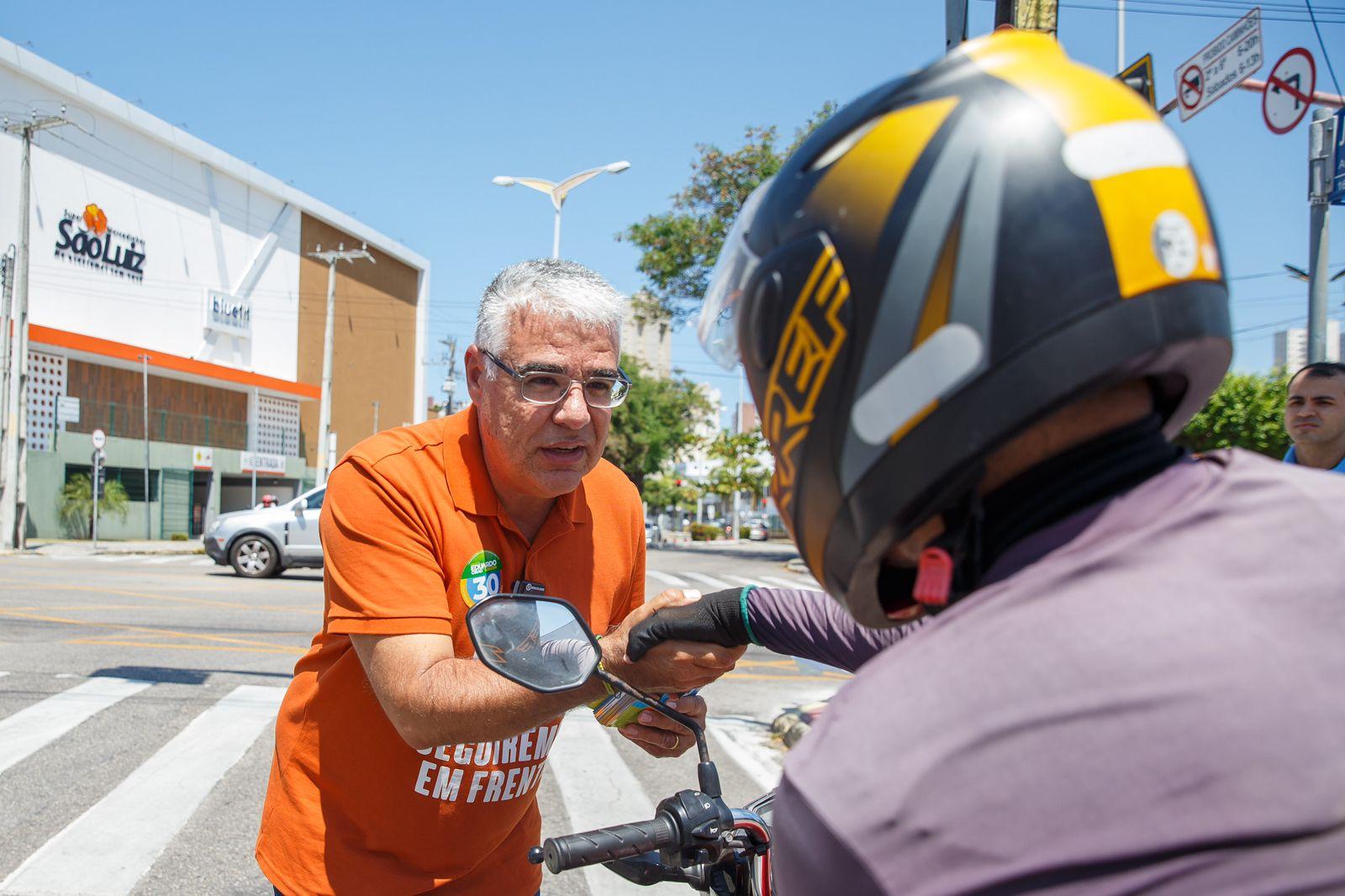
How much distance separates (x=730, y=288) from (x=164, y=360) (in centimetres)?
3935

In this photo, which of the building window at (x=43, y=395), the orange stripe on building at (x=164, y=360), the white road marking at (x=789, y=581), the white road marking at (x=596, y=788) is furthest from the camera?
the orange stripe on building at (x=164, y=360)

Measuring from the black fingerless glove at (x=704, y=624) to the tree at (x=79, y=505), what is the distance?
33492 millimetres

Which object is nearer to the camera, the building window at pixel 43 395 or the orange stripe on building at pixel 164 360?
the building window at pixel 43 395

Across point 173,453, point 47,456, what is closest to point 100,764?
point 47,456

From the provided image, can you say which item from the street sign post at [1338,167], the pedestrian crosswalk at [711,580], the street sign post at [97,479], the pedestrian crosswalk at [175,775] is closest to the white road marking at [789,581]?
the pedestrian crosswalk at [711,580]

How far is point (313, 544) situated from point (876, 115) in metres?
17.2

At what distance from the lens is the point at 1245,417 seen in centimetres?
2855

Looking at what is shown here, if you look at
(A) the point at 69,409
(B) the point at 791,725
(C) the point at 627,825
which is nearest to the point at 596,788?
(B) the point at 791,725

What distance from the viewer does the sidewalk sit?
24.1 meters

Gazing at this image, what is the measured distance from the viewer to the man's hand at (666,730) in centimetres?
185

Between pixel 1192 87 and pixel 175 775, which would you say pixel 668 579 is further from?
pixel 175 775

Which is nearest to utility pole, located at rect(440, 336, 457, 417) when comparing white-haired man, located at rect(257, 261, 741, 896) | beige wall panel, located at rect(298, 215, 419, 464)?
beige wall panel, located at rect(298, 215, 419, 464)

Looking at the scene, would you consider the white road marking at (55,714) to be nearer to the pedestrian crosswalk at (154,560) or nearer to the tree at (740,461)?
the pedestrian crosswalk at (154,560)

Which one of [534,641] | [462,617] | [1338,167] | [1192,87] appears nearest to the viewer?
[534,641]
